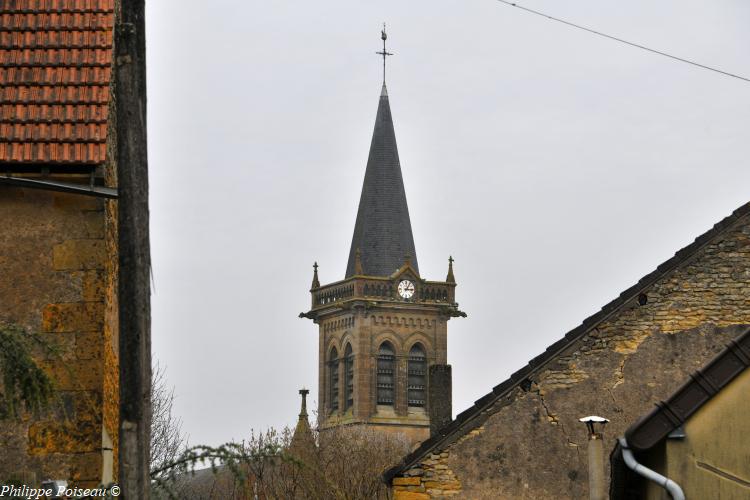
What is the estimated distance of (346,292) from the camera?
313 ft

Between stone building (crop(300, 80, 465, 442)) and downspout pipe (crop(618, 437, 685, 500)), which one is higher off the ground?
stone building (crop(300, 80, 465, 442))

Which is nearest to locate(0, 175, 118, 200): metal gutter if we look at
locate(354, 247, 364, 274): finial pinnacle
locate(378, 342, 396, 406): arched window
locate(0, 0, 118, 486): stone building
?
locate(0, 0, 118, 486): stone building

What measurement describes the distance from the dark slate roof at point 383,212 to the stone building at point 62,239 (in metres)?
82.0

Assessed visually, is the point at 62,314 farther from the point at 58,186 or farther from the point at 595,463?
the point at 595,463

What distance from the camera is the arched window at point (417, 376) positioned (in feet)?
309

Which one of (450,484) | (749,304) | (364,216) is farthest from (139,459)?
(364,216)

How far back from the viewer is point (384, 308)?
312 feet

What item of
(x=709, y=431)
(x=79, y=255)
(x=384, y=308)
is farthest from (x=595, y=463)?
(x=384, y=308)

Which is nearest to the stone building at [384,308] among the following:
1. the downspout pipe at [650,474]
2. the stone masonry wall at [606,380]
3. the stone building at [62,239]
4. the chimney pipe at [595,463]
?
the stone masonry wall at [606,380]

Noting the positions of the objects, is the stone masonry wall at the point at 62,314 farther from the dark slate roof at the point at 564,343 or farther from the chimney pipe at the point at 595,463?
the dark slate roof at the point at 564,343

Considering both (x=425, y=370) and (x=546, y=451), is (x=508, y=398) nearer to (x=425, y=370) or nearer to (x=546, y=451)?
(x=546, y=451)

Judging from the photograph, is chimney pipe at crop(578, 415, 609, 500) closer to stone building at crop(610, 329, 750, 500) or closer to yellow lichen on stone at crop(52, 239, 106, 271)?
stone building at crop(610, 329, 750, 500)

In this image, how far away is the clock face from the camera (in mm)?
95062

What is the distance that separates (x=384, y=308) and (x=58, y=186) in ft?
273
